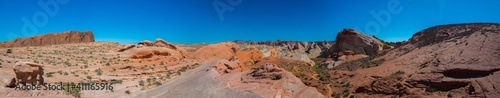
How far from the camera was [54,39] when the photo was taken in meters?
83.5

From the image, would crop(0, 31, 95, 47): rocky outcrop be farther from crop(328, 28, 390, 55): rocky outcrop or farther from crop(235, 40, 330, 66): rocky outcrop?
crop(328, 28, 390, 55): rocky outcrop

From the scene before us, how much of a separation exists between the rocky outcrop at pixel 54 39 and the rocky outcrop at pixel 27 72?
7491 centimetres

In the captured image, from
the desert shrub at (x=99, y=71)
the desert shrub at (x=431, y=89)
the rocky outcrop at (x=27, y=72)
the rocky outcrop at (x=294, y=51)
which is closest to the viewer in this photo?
the rocky outcrop at (x=27, y=72)

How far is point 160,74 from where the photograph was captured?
24.7m

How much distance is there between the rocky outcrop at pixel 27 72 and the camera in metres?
13.5

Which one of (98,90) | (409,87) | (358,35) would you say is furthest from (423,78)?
(358,35)

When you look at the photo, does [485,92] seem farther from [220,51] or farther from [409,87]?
[220,51]

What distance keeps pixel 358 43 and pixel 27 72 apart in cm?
4957

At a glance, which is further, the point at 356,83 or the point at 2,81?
the point at 356,83

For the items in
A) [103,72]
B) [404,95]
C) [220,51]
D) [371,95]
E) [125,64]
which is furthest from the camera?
[220,51]

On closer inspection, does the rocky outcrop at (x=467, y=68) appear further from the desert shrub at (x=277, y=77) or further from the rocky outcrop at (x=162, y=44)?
the rocky outcrop at (x=162, y=44)

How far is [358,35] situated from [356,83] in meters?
38.7

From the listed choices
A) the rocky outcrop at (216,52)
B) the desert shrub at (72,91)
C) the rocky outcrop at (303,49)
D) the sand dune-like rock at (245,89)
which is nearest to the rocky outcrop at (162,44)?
the rocky outcrop at (216,52)

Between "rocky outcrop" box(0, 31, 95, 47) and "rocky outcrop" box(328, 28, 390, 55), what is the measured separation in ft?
239
